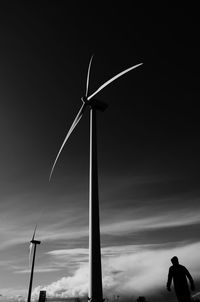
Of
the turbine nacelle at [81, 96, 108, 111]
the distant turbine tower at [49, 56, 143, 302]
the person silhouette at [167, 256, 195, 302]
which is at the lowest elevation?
the person silhouette at [167, 256, 195, 302]

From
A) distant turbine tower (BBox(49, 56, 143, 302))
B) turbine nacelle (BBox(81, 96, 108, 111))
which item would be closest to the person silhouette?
distant turbine tower (BBox(49, 56, 143, 302))

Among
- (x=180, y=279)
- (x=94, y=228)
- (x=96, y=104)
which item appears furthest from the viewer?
(x=96, y=104)

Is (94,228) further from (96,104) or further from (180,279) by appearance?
(96,104)

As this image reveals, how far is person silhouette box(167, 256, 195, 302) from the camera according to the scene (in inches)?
430

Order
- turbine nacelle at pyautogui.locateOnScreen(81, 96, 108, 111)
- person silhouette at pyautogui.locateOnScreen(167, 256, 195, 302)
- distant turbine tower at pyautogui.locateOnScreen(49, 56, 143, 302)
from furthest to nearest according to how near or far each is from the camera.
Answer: turbine nacelle at pyautogui.locateOnScreen(81, 96, 108, 111) → distant turbine tower at pyautogui.locateOnScreen(49, 56, 143, 302) → person silhouette at pyautogui.locateOnScreen(167, 256, 195, 302)

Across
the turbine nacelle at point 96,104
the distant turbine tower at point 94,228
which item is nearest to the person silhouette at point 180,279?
the distant turbine tower at point 94,228

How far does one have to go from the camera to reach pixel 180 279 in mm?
11328

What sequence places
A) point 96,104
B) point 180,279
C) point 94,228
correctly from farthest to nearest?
point 96,104, point 94,228, point 180,279

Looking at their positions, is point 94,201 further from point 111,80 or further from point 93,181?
point 111,80

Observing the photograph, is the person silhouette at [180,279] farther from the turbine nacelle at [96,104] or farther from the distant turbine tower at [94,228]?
the turbine nacelle at [96,104]

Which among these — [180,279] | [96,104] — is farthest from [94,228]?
[96,104]

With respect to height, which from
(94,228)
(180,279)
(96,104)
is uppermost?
(96,104)

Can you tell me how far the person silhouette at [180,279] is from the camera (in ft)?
35.8

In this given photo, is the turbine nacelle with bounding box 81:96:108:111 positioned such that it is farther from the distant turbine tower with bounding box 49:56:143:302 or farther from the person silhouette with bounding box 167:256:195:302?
the person silhouette with bounding box 167:256:195:302
